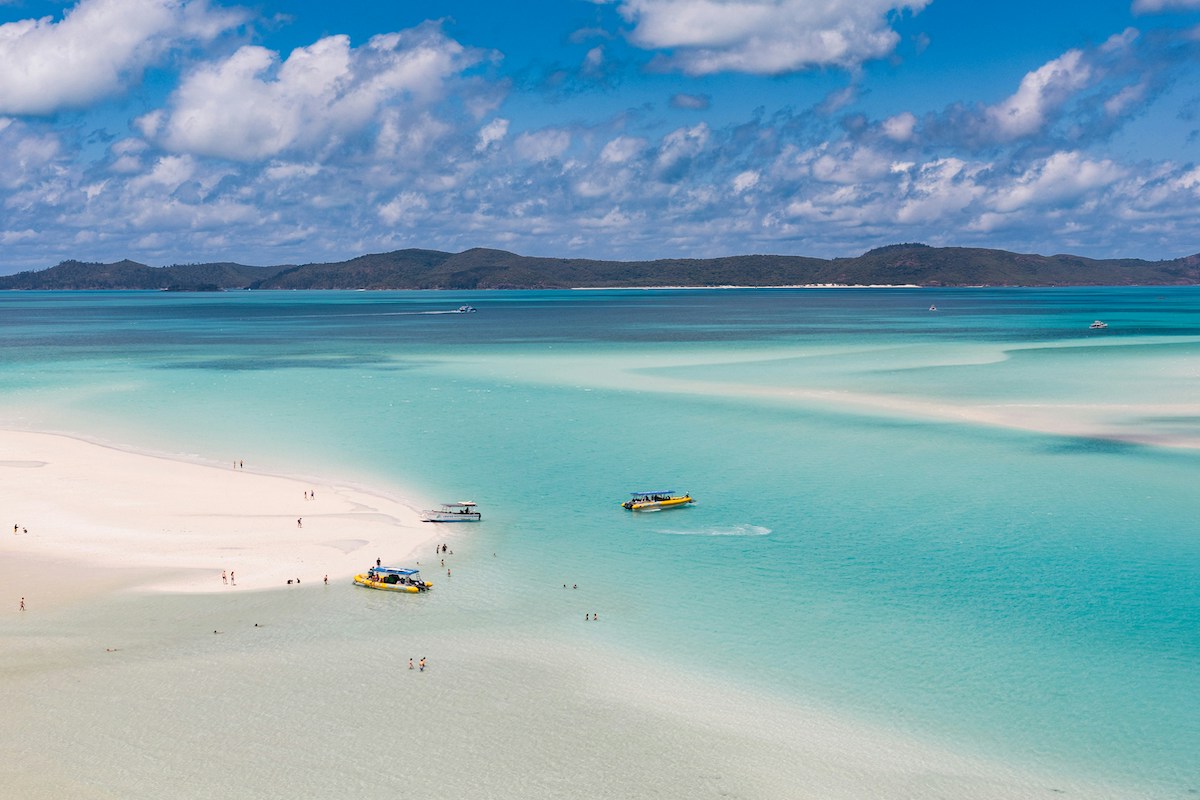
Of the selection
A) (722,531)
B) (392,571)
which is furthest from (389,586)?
(722,531)

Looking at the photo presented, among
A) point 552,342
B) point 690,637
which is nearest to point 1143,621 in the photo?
point 690,637

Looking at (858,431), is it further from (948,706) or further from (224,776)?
(224,776)

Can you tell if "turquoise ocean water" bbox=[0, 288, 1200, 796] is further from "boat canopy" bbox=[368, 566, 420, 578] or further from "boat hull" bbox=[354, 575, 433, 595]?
"boat canopy" bbox=[368, 566, 420, 578]

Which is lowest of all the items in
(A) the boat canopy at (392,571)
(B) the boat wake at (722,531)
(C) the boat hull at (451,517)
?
(B) the boat wake at (722,531)

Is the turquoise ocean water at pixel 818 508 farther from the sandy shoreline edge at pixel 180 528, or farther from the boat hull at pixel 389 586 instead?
the sandy shoreline edge at pixel 180 528

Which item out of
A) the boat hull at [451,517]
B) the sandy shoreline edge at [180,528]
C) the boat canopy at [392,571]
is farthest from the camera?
the boat hull at [451,517]

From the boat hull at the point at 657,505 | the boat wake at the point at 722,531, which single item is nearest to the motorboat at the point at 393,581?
the boat wake at the point at 722,531

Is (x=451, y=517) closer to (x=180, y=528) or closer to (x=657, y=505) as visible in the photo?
(x=657, y=505)
